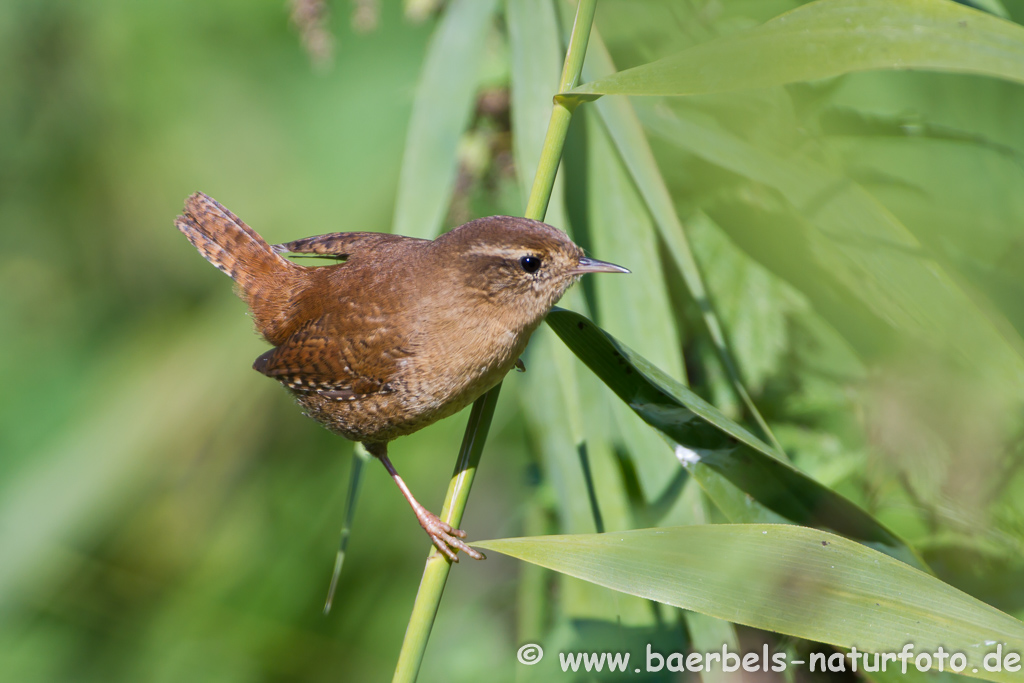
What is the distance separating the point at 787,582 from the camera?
1.11 metres

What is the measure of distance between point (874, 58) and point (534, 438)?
3.64 feet

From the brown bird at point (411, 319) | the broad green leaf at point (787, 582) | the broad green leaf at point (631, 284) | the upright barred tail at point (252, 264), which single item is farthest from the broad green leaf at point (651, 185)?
the upright barred tail at point (252, 264)

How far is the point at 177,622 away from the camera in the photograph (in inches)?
116

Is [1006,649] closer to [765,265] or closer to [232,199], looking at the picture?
[765,265]

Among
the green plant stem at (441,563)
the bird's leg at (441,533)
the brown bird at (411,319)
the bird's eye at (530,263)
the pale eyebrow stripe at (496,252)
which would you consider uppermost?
the pale eyebrow stripe at (496,252)

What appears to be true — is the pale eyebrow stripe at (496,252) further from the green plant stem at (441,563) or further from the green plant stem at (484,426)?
the green plant stem at (441,563)

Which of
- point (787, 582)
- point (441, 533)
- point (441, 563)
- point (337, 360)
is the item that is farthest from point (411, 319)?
point (787, 582)

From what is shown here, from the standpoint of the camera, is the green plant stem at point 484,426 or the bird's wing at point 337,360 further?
the bird's wing at point 337,360

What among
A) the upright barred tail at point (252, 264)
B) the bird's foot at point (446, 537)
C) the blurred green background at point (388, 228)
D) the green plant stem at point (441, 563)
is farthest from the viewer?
the upright barred tail at point (252, 264)

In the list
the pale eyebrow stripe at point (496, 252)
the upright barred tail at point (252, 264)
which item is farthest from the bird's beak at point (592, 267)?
the upright barred tail at point (252, 264)

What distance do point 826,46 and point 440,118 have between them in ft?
3.22

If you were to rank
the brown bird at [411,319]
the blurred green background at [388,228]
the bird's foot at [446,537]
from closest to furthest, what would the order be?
the bird's foot at [446,537] < the brown bird at [411,319] < the blurred green background at [388,228]

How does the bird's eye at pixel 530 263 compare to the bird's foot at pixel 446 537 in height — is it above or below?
above

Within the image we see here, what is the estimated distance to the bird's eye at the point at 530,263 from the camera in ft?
5.06
